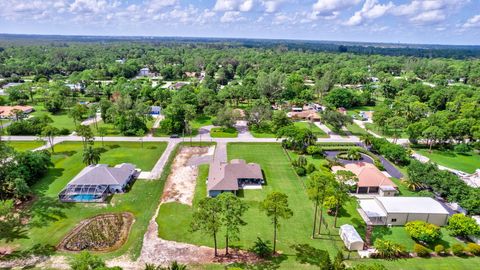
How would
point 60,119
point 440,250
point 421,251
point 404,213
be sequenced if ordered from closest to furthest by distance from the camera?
point 421,251 → point 440,250 → point 404,213 → point 60,119

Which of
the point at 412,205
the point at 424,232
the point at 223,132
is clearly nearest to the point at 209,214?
the point at 424,232

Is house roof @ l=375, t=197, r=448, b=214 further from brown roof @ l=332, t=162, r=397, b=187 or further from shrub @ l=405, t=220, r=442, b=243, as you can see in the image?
brown roof @ l=332, t=162, r=397, b=187

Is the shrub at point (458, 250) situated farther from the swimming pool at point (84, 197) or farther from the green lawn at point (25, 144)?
the green lawn at point (25, 144)

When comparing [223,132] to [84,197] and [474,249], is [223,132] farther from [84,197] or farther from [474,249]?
[474,249]

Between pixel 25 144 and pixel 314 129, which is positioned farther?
pixel 314 129

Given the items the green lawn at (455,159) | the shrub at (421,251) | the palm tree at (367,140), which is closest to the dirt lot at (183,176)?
the shrub at (421,251)

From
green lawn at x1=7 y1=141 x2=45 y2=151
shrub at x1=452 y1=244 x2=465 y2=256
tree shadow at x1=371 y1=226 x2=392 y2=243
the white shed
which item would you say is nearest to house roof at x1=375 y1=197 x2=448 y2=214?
tree shadow at x1=371 y1=226 x2=392 y2=243

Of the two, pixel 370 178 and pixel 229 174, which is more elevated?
pixel 370 178
